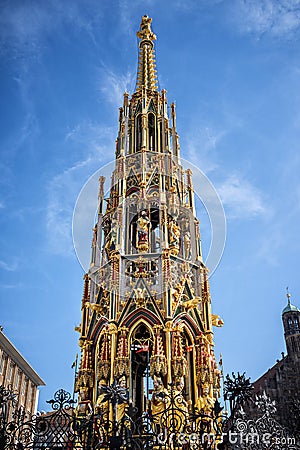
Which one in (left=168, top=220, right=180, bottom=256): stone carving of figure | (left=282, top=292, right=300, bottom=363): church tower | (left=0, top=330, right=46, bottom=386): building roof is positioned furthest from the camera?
(left=282, top=292, right=300, bottom=363): church tower

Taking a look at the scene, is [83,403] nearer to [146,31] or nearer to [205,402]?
[205,402]

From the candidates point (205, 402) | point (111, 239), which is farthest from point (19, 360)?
point (205, 402)

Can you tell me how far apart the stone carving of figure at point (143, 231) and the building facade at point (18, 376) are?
62.4 feet

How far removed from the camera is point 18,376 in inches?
1832

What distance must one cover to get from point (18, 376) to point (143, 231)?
88.0 ft

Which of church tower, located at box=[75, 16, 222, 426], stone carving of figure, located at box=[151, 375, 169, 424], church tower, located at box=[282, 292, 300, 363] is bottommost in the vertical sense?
stone carving of figure, located at box=[151, 375, 169, 424]

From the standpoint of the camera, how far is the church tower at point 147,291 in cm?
2261

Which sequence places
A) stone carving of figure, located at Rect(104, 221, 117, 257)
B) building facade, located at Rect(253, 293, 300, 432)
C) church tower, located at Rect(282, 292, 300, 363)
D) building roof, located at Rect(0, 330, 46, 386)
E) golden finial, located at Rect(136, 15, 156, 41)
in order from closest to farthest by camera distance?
stone carving of figure, located at Rect(104, 221, 117, 257)
golden finial, located at Rect(136, 15, 156, 41)
building roof, located at Rect(0, 330, 46, 386)
building facade, located at Rect(253, 293, 300, 432)
church tower, located at Rect(282, 292, 300, 363)

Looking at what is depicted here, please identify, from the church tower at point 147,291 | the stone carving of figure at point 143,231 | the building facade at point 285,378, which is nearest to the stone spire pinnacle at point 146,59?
the church tower at point 147,291

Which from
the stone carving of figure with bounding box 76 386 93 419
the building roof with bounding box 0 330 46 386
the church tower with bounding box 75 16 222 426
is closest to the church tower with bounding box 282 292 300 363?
the building roof with bounding box 0 330 46 386

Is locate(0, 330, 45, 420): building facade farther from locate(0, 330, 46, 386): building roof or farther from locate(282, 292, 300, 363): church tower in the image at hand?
locate(282, 292, 300, 363): church tower

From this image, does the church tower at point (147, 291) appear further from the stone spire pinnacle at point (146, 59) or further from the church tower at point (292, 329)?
the church tower at point (292, 329)

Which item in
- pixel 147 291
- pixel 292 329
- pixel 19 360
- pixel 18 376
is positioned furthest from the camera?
pixel 292 329

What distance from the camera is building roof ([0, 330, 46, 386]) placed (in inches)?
1646
